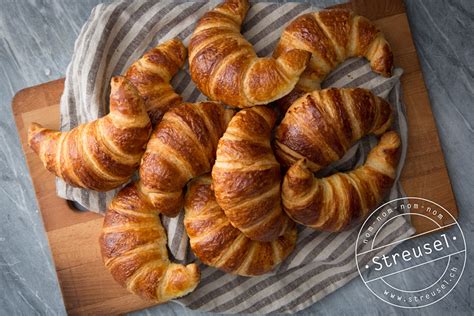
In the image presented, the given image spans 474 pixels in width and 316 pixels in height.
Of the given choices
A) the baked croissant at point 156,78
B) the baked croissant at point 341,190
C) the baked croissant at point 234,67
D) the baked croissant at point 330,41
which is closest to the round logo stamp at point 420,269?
the baked croissant at point 341,190

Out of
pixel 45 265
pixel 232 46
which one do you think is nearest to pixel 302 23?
pixel 232 46

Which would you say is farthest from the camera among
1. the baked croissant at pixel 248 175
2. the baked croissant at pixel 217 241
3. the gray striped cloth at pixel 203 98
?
the gray striped cloth at pixel 203 98

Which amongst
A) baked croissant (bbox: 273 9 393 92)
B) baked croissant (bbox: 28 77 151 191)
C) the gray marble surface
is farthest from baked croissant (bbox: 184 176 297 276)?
baked croissant (bbox: 273 9 393 92)

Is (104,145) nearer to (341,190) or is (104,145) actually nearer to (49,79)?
(49,79)

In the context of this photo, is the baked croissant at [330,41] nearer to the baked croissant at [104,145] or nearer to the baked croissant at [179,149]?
the baked croissant at [179,149]

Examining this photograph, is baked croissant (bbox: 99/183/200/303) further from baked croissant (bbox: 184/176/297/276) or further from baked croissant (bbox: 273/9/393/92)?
baked croissant (bbox: 273/9/393/92)

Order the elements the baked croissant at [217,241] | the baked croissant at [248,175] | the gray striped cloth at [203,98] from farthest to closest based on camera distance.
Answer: the gray striped cloth at [203,98]
the baked croissant at [217,241]
the baked croissant at [248,175]

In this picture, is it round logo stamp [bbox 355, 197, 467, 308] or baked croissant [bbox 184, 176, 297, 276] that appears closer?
baked croissant [bbox 184, 176, 297, 276]
